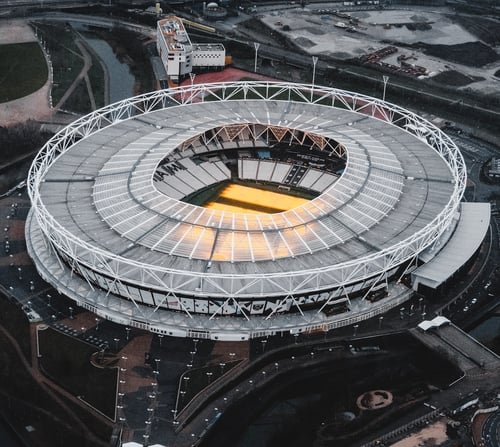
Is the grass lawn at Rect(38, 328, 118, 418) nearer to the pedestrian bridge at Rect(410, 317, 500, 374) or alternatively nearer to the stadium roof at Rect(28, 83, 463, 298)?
the stadium roof at Rect(28, 83, 463, 298)

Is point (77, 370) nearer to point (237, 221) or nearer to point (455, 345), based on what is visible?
point (237, 221)

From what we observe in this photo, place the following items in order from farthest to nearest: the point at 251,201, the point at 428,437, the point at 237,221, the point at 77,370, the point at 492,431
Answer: the point at 251,201
the point at 237,221
the point at 77,370
the point at 492,431
the point at 428,437

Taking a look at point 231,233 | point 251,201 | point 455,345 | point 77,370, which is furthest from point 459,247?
point 77,370

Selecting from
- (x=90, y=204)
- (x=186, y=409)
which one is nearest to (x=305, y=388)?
(x=186, y=409)

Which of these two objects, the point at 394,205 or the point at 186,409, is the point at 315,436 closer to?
the point at 186,409

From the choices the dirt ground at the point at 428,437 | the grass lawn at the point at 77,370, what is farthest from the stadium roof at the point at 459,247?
the grass lawn at the point at 77,370
